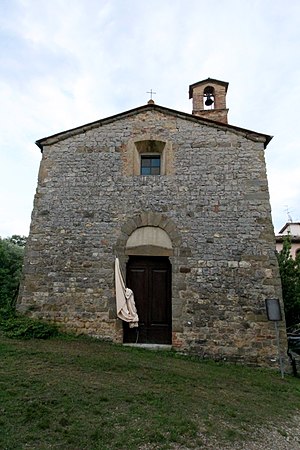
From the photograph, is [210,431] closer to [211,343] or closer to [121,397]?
[121,397]

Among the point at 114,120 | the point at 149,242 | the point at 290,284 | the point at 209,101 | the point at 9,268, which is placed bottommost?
the point at 290,284

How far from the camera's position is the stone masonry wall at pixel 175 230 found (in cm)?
766

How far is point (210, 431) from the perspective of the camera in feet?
11.7

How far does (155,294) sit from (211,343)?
184 cm

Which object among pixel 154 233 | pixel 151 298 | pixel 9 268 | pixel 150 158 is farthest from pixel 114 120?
pixel 9 268

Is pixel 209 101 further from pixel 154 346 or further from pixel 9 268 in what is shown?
pixel 9 268

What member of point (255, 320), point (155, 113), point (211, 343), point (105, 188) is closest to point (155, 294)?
point (211, 343)

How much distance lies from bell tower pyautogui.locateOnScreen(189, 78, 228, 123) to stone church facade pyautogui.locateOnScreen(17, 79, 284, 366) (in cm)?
233

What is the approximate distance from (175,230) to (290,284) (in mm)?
5895

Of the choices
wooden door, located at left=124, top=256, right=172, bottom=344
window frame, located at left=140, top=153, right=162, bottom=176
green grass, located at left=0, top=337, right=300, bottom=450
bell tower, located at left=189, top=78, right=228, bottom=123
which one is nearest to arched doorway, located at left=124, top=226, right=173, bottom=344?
wooden door, located at left=124, top=256, right=172, bottom=344

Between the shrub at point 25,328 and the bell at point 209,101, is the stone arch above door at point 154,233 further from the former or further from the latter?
the bell at point 209,101

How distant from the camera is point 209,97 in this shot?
1190 cm

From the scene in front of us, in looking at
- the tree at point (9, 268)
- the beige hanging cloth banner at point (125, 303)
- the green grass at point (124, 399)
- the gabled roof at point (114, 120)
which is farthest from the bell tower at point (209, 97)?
the tree at point (9, 268)

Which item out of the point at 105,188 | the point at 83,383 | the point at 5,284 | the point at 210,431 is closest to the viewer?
the point at 210,431
